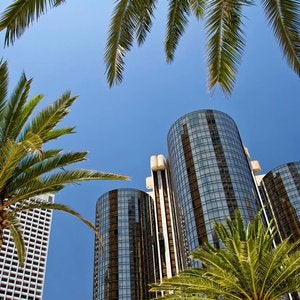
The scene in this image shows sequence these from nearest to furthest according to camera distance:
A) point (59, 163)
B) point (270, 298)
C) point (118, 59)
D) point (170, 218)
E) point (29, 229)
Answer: point (118, 59) < point (59, 163) < point (270, 298) < point (170, 218) < point (29, 229)

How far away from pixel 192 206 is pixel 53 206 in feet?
214

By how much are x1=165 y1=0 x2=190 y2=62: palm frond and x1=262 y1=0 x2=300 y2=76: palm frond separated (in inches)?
66.9

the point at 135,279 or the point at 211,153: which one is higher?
the point at 211,153

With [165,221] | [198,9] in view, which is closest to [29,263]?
[165,221]

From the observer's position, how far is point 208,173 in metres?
77.2

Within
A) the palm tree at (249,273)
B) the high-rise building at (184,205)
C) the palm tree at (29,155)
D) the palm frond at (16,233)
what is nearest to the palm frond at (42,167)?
the palm tree at (29,155)

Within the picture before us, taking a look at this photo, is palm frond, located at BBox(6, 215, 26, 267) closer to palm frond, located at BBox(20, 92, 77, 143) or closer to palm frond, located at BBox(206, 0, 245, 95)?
palm frond, located at BBox(20, 92, 77, 143)

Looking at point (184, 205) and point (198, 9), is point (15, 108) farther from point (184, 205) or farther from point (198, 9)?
point (184, 205)

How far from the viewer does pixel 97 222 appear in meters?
103

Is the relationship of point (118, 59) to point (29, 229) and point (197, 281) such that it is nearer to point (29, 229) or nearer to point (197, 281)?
point (197, 281)

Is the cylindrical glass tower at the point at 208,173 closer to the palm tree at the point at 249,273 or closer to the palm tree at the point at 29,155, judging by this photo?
the palm tree at the point at 249,273

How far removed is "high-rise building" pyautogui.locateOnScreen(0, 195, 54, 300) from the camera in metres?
135

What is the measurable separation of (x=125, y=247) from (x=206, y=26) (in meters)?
90.2

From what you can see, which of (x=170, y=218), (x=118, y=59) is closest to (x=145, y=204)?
(x=170, y=218)
